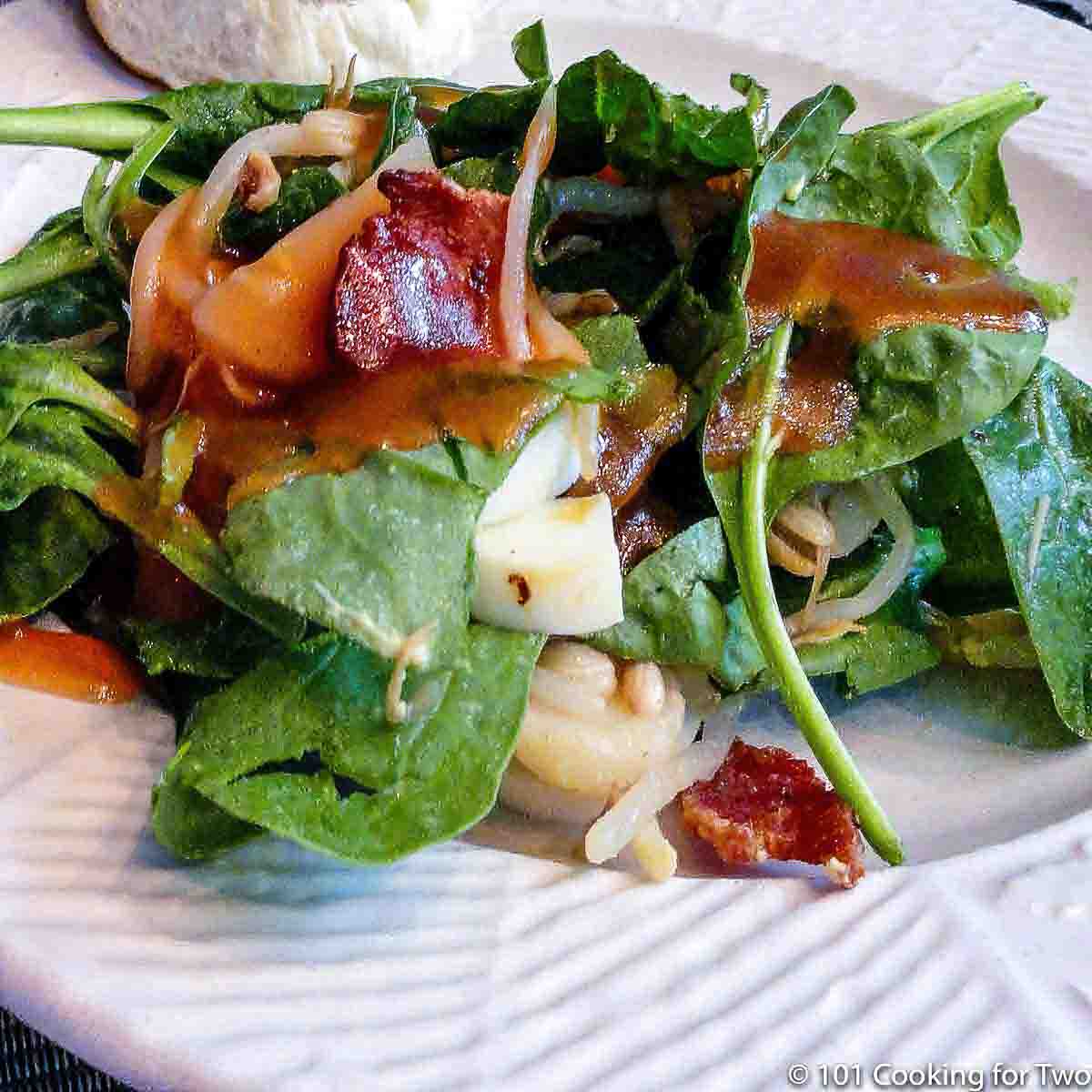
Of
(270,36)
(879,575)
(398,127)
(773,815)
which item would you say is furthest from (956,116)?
(270,36)

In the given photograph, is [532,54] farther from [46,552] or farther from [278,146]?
[46,552]

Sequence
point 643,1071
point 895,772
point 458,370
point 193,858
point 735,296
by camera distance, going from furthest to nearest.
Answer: point 895,772
point 735,296
point 458,370
point 193,858
point 643,1071

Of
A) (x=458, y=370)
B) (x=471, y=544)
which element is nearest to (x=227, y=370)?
(x=458, y=370)

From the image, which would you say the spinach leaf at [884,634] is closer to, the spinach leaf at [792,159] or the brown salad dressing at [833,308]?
the brown salad dressing at [833,308]

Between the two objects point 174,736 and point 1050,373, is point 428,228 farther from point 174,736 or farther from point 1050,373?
point 1050,373

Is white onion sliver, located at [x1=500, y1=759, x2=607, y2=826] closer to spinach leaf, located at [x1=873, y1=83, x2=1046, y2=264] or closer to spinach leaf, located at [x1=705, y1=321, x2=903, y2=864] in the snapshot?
spinach leaf, located at [x1=705, y1=321, x2=903, y2=864]

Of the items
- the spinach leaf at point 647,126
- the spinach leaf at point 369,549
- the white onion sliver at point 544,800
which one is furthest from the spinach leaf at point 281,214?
the white onion sliver at point 544,800
